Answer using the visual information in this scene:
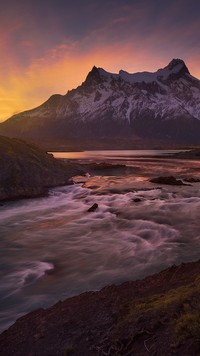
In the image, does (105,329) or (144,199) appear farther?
(144,199)

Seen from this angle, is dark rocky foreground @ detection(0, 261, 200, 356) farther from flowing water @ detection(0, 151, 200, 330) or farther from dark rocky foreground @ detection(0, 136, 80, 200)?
dark rocky foreground @ detection(0, 136, 80, 200)

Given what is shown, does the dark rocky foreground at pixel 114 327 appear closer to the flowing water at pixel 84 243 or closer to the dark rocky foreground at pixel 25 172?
the flowing water at pixel 84 243

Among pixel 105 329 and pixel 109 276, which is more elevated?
pixel 105 329

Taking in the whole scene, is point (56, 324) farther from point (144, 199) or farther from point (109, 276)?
point (144, 199)

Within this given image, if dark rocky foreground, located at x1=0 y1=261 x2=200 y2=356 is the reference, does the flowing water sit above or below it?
below

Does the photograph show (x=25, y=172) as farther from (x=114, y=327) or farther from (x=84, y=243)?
(x=114, y=327)

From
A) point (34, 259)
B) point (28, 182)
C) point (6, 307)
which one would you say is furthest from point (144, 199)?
point (6, 307)

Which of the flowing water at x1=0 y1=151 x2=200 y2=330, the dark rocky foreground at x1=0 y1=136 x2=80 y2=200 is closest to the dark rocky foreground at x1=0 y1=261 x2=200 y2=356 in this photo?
the flowing water at x1=0 y1=151 x2=200 y2=330

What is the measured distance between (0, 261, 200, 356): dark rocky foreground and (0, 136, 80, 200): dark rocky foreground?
1930 centimetres

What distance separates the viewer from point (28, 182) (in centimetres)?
2969

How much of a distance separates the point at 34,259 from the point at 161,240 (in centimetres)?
645

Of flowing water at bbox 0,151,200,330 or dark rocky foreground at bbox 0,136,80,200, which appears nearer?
flowing water at bbox 0,151,200,330

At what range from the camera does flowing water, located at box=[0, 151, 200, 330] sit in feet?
37.3

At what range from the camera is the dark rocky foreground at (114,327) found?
6057 mm
